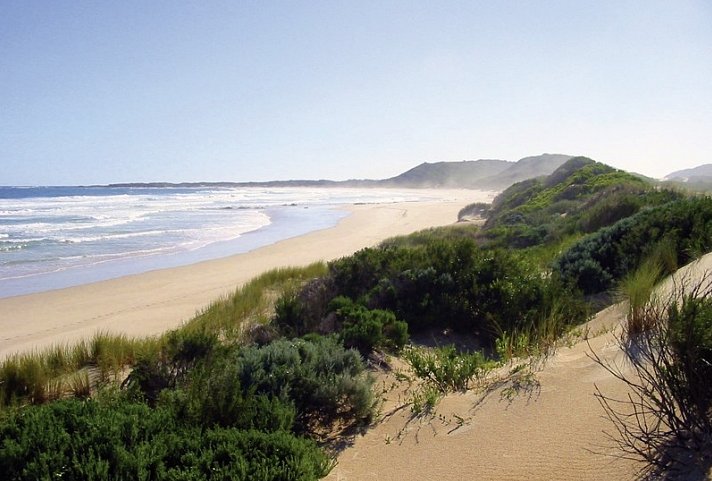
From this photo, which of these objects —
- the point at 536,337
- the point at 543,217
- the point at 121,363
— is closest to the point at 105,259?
the point at 121,363

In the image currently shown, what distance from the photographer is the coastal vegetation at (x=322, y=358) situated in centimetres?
279

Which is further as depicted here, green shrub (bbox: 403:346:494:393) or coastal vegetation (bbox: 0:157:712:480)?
green shrub (bbox: 403:346:494:393)

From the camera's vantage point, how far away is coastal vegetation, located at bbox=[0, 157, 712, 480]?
279cm

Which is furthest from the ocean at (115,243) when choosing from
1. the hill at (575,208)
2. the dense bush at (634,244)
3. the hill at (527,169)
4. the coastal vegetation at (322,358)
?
the hill at (527,169)

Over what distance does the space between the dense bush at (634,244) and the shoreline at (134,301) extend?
665cm

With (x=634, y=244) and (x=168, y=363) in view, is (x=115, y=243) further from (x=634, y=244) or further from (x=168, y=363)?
(x=634, y=244)

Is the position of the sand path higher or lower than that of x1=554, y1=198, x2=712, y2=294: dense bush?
lower

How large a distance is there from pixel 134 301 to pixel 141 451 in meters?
9.42

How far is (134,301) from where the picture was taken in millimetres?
11414

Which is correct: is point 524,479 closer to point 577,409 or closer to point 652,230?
point 577,409

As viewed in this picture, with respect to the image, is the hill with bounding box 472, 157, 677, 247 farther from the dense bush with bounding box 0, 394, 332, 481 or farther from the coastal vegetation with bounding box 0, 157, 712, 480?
the dense bush with bounding box 0, 394, 332, 481

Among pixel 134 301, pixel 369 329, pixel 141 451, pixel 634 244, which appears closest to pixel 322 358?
pixel 369 329

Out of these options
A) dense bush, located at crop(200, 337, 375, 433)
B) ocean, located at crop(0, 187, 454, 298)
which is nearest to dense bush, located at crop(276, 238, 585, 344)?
dense bush, located at crop(200, 337, 375, 433)

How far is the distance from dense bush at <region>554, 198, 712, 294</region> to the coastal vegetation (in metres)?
0.03
